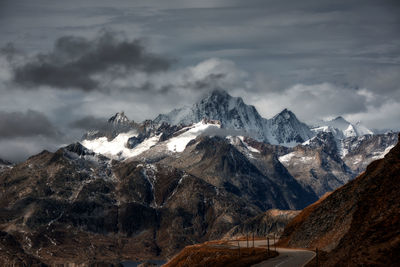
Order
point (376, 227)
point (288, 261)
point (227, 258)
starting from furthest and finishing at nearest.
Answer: point (227, 258)
point (288, 261)
point (376, 227)

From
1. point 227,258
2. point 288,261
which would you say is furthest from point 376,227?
point 227,258

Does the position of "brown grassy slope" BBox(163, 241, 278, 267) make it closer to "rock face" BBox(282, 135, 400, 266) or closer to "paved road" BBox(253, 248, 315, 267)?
"paved road" BBox(253, 248, 315, 267)

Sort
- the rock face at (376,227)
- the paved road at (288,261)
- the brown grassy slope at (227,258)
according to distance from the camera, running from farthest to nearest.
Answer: the brown grassy slope at (227,258) < the paved road at (288,261) < the rock face at (376,227)

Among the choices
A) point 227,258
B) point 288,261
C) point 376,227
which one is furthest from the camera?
A: point 227,258

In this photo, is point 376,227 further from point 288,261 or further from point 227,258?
point 227,258

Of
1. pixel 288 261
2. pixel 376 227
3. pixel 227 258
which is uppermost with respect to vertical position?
pixel 376 227

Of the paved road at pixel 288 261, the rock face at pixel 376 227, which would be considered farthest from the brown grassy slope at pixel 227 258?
the rock face at pixel 376 227

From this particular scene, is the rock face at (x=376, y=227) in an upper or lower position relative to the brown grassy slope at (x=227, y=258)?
upper

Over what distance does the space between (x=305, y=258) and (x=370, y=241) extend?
44.5 m

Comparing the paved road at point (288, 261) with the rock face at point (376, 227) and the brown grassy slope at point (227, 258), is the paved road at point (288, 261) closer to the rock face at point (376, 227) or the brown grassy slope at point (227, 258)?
the brown grassy slope at point (227, 258)

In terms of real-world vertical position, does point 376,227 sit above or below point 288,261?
above

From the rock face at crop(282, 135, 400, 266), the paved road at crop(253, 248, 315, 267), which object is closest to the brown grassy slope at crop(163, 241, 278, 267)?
the paved road at crop(253, 248, 315, 267)

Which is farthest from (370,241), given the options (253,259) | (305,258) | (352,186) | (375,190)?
(352,186)

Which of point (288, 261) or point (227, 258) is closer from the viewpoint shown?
point (288, 261)
